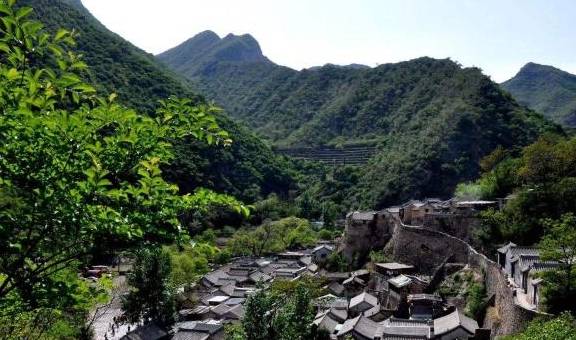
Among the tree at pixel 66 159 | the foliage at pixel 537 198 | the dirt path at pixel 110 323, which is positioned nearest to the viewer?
the tree at pixel 66 159

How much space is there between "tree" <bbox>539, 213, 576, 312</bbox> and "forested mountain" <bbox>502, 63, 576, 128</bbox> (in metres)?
107

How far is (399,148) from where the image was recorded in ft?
277

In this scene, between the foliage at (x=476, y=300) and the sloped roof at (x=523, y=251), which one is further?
the foliage at (x=476, y=300)

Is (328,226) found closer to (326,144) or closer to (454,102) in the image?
(454,102)

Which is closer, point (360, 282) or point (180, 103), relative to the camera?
point (180, 103)

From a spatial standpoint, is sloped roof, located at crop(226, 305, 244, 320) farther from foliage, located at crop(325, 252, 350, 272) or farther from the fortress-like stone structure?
the fortress-like stone structure

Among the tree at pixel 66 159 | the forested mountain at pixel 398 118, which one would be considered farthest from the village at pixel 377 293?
the forested mountain at pixel 398 118

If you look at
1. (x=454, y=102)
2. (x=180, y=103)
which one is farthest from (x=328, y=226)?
(x=180, y=103)

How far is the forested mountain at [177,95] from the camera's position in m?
79.8

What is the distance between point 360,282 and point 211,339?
1212 centimetres

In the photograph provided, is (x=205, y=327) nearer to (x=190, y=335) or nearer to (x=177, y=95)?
(x=190, y=335)

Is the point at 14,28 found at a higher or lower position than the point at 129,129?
higher

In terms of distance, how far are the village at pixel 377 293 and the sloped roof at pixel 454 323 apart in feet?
0.16

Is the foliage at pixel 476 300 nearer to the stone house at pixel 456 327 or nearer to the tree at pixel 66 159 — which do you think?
the stone house at pixel 456 327
